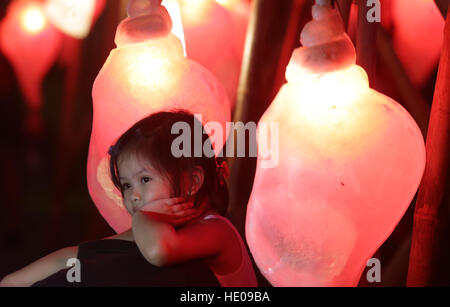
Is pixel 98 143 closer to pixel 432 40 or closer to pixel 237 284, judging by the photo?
pixel 237 284

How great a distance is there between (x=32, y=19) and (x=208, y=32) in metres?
0.95

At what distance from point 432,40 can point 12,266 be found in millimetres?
1780

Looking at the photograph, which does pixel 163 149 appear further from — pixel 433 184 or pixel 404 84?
pixel 404 84

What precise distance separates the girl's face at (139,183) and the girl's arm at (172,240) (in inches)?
2.8

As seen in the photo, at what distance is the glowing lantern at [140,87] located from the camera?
0.98 metres

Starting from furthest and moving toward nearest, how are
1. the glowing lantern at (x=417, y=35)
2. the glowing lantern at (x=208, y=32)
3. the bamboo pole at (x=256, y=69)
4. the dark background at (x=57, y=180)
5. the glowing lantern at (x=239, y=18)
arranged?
the dark background at (x=57, y=180)
the glowing lantern at (x=239, y=18)
the bamboo pole at (x=256, y=69)
the glowing lantern at (x=208, y=32)
the glowing lantern at (x=417, y=35)

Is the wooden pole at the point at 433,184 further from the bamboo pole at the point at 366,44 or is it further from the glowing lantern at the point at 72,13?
the glowing lantern at the point at 72,13

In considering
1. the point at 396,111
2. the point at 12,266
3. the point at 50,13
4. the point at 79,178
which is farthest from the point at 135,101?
the point at 79,178

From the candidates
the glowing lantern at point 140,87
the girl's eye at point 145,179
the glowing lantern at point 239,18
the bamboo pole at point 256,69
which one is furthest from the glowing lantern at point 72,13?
the girl's eye at point 145,179

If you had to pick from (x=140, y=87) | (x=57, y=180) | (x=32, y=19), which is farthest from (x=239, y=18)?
(x=57, y=180)

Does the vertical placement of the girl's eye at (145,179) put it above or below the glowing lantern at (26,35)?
below

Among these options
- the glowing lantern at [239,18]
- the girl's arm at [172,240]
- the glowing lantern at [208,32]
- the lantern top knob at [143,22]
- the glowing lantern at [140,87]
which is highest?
the glowing lantern at [239,18]

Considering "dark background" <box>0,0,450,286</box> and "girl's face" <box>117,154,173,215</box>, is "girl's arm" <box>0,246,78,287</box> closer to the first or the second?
"girl's face" <box>117,154,173,215</box>

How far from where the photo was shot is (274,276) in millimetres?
800
